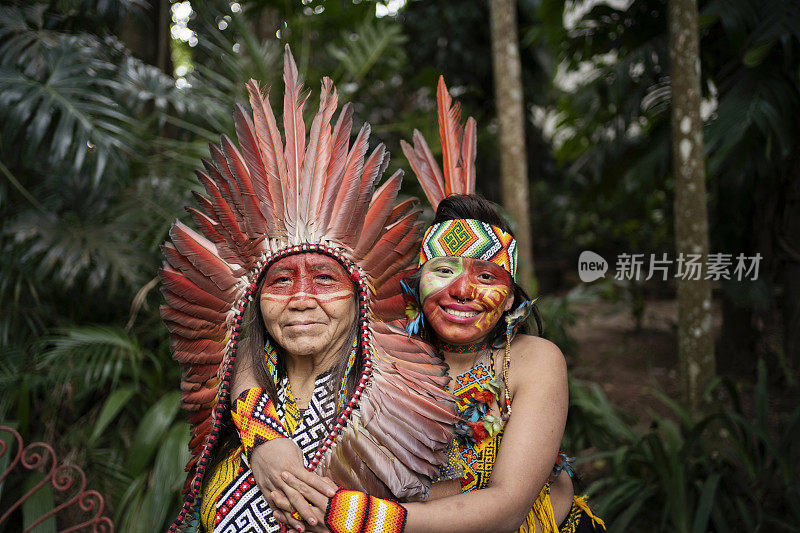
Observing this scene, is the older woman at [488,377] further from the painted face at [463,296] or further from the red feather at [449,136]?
the red feather at [449,136]

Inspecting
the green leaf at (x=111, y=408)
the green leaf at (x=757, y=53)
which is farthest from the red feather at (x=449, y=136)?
the green leaf at (x=757, y=53)

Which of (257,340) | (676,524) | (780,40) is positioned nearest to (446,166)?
(257,340)

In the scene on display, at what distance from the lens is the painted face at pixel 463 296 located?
173 centimetres

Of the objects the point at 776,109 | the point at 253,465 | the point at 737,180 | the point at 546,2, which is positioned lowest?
the point at 253,465

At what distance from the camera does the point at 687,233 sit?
3.31 metres

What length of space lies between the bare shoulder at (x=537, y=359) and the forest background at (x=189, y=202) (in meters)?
1.11

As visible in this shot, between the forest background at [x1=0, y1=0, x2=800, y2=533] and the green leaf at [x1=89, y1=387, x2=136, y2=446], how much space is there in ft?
0.07

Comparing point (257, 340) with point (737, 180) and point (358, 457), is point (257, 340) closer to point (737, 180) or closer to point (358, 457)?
point (358, 457)

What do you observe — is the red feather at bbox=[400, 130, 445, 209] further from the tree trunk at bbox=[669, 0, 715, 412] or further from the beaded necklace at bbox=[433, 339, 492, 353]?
the tree trunk at bbox=[669, 0, 715, 412]

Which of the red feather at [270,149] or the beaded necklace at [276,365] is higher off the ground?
the red feather at [270,149]

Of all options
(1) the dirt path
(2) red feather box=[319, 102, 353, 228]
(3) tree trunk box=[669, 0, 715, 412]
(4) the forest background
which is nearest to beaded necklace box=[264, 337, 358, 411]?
(2) red feather box=[319, 102, 353, 228]

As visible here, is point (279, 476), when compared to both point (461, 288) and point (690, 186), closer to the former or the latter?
point (461, 288)

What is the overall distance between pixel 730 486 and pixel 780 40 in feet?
9.37

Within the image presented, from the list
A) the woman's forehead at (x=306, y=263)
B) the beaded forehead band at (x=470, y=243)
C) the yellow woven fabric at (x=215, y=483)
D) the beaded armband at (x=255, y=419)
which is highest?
the beaded forehead band at (x=470, y=243)
